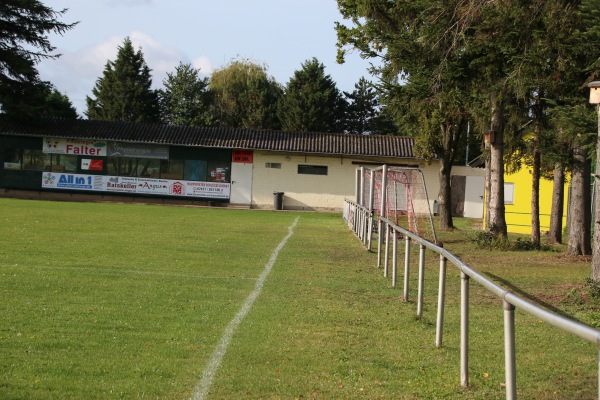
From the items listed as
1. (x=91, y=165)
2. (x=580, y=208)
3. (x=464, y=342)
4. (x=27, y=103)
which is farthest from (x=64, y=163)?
(x=464, y=342)

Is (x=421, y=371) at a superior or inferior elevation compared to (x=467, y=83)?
inferior

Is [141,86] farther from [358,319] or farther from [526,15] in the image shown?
[358,319]

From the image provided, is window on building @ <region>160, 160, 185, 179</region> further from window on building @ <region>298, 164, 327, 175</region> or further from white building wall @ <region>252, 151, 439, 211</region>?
window on building @ <region>298, 164, 327, 175</region>

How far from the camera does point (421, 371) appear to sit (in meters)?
6.63

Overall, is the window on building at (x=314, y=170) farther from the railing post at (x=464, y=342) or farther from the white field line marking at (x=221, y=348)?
the railing post at (x=464, y=342)

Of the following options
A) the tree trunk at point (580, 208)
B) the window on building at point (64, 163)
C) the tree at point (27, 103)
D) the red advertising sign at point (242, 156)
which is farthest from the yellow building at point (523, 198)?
the tree at point (27, 103)

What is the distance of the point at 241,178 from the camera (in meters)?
47.0

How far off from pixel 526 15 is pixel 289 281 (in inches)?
292

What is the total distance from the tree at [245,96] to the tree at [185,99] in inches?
61.0

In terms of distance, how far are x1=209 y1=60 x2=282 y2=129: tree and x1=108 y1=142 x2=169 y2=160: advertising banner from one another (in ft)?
90.5

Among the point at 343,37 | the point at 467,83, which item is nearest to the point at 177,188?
the point at 343,37

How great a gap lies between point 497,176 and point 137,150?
30143 millimetres

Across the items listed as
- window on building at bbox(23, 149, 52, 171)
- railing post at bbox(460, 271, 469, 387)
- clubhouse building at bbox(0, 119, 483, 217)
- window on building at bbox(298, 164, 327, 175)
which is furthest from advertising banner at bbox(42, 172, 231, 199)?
railing post at bbox(460, 271, 469, 387)

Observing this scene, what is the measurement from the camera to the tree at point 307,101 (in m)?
73.1
